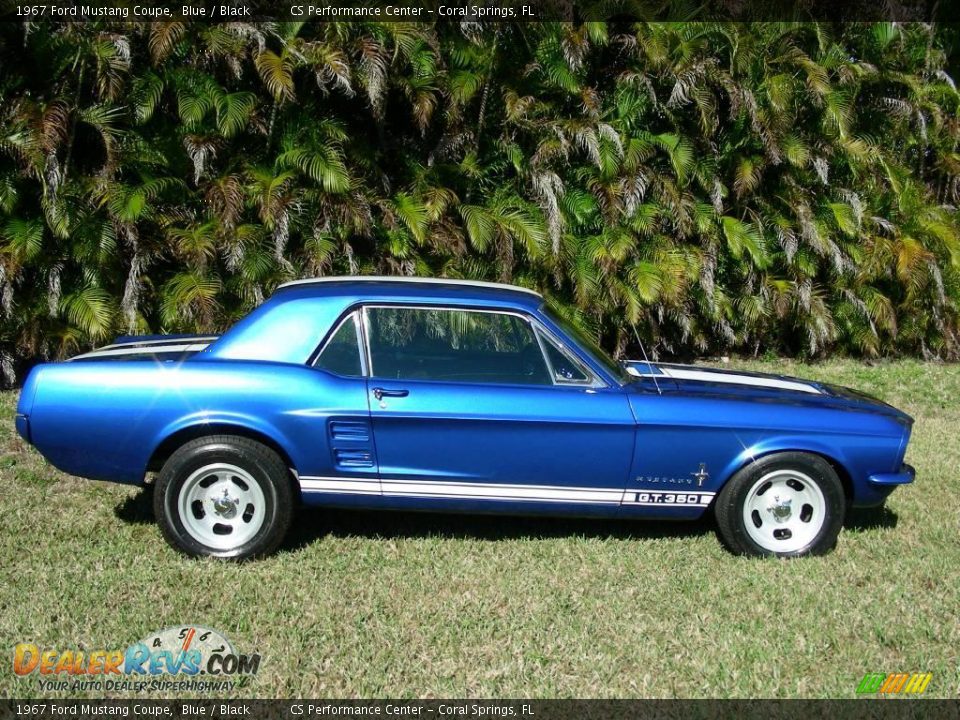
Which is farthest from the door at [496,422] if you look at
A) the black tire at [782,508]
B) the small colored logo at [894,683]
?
the small colored logo at [894,683]

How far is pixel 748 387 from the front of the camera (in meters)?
5.11

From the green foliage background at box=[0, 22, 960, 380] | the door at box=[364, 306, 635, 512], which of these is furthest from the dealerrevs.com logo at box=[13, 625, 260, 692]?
the green foliage background at box=[0, 22, 960, 380]

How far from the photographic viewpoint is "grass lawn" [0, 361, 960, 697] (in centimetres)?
368

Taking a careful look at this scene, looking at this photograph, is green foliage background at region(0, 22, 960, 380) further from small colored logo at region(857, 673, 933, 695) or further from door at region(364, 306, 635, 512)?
small colored logo at region(857, 673, 933, 695)

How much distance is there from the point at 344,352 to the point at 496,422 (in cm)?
85

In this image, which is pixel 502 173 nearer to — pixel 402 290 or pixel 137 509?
pixel 402 290

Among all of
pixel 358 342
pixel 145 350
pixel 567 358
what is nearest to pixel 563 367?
pixel 567 358

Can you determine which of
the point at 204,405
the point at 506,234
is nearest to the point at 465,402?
the point at 204,405

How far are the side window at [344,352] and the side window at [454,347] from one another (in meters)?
0.08

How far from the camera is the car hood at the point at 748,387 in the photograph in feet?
16.0

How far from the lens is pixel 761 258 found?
9.85m

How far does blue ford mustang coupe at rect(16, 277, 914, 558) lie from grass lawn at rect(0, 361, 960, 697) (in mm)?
287

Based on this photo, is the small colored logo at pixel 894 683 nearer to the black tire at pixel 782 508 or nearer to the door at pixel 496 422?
the black tire at pixel 782 508

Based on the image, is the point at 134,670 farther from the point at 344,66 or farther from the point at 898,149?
the point at 898,149
